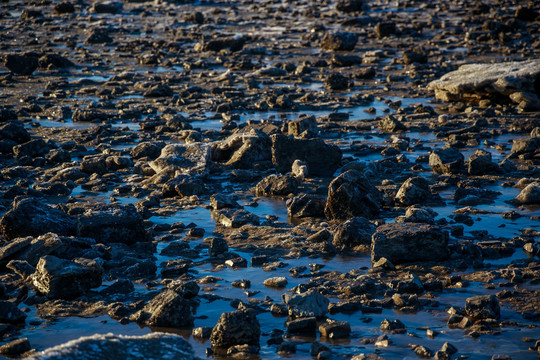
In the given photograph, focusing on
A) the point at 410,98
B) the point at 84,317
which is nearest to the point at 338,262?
the point at 84,317

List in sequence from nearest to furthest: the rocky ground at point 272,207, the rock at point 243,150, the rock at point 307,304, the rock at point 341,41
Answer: the rocky ground at point 272,207
the rock at point 307,304
the rock at point 243,150
the rock at point 341,41

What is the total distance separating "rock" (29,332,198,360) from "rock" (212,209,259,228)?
3.41 meters

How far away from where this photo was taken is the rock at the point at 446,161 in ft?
26.0

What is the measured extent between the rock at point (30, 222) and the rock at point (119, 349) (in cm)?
316

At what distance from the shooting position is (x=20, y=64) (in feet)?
49.1

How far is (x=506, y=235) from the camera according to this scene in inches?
241

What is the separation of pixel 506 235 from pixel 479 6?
18.0 meters

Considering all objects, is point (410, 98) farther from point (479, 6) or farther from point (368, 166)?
point (479, 6)

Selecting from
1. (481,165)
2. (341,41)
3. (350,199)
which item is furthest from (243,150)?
(341,41)

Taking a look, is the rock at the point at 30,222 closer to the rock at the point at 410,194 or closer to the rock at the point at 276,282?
the rock at the point at 276,282

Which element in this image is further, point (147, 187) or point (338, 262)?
point (147, 187)

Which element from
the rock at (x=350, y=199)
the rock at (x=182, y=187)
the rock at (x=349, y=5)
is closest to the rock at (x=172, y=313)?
the rock at (x=350, y=199)

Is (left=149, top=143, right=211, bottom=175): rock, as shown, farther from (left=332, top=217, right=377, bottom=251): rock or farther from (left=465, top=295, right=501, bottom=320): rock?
(left=465, top=295, right=501, bottom=320): rock

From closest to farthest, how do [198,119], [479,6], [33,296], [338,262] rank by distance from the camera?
[33,296] < [338,262] < [198,119] < [479,6]
